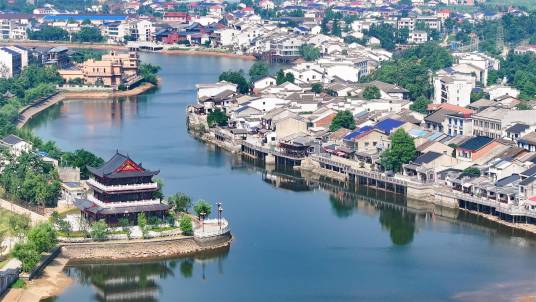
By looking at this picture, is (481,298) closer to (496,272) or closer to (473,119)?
(496,272)

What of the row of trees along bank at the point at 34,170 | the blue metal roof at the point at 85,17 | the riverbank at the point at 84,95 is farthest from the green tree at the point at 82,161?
the blue metal roof at the point at 85,17

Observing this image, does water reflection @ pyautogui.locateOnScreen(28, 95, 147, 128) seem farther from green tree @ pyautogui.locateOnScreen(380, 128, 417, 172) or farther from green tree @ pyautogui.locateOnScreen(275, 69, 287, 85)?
green tree @ pyautogui.locateOnScreen(380, 128, 417, 172)

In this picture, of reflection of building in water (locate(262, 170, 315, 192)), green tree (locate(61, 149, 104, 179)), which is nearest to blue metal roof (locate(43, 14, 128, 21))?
reflection of building in water (locate(262, 170, 315, 192))

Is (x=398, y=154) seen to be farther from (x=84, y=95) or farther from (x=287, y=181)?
(x=84, y=95)

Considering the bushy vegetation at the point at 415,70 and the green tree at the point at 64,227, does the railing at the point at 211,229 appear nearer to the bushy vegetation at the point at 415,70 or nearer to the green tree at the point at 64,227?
the green tree at the point at 64,227

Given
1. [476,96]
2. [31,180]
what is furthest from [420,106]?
[31,180]

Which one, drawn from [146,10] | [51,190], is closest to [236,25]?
[146,10]
